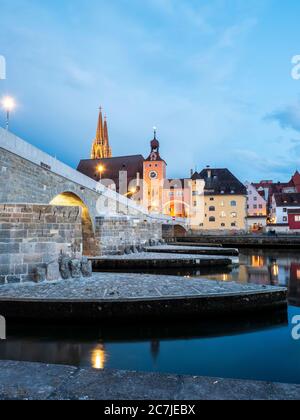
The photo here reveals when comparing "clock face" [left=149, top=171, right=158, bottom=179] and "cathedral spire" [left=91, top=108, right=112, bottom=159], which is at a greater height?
"cathedral spire" [left=91, top=108, right=112, bottom=159]

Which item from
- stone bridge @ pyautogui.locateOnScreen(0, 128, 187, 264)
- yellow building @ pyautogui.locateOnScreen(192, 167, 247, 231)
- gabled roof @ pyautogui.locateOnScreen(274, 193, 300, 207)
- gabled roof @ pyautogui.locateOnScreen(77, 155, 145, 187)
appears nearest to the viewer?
stone bridge @ pyautogui.locateOnScreen(0, 128, 187, 264)

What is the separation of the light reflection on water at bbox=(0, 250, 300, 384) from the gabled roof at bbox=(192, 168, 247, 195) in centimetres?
5576

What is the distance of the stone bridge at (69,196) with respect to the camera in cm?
1121

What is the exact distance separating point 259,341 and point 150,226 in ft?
70.0

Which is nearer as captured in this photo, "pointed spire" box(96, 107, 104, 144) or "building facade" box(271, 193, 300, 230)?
"building facade" box(271, 193, 300, 230)

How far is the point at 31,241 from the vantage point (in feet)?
31.5

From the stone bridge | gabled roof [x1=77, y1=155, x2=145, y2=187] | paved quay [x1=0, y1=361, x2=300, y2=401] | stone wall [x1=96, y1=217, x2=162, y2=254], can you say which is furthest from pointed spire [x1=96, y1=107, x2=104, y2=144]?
paved quay [x1=0, y1=361, x2=300, y2=401]

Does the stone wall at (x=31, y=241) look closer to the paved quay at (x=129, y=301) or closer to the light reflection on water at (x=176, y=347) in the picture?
the paved quay at (x=129, y=301)


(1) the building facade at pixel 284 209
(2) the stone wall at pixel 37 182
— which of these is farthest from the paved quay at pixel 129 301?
(1) the building facade at pixel 284 209

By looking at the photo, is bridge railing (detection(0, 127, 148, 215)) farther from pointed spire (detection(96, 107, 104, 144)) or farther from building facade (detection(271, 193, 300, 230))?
pointed spire (detection(96, 107, 104, 144))

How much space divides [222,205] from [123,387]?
198ft

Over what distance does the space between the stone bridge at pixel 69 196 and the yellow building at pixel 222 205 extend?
31556 millimetres

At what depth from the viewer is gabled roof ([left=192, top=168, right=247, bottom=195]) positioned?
203 feet
